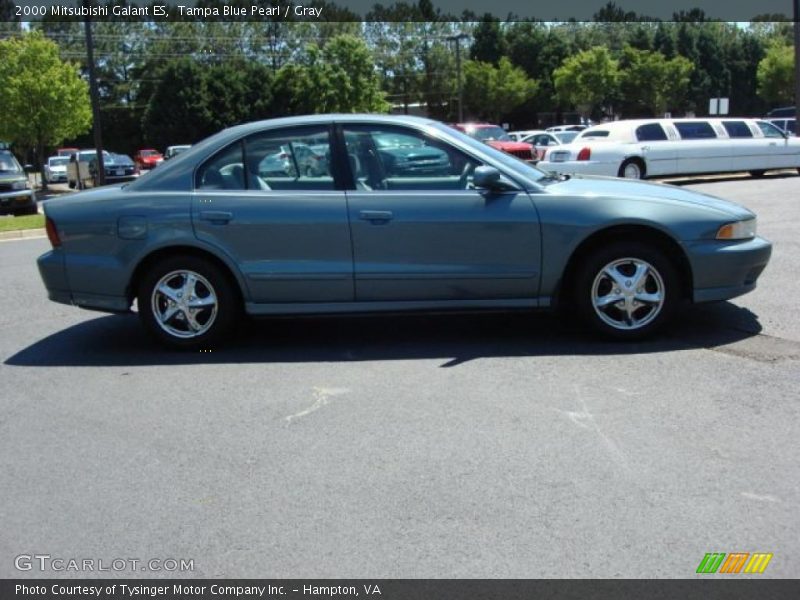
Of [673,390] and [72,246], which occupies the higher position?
[72,246]

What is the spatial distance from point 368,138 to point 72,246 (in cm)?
225

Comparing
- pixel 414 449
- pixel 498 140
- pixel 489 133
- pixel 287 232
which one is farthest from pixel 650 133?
pixel 414 449

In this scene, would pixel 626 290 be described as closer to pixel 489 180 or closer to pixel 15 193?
pixel 489 180

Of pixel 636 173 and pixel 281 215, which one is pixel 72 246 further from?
→ pixel 636 173

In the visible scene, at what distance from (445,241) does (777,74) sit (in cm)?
6859

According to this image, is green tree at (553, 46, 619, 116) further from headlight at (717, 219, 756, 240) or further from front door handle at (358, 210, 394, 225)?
front door handle at (358, 210, 394, 225)

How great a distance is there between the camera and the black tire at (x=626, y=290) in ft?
19.7

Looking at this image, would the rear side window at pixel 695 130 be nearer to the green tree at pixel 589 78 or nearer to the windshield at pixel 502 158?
the windshield at pixel 502 158

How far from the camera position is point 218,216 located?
20.0 feet

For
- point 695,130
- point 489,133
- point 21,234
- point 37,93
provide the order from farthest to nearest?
point 37,93, point 489,133, point 695,130, point 21,234

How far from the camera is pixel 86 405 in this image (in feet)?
17.5

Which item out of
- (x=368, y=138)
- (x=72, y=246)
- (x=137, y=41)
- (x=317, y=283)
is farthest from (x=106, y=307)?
(x=137, y=41)

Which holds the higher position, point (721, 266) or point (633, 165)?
point (633, 165)
